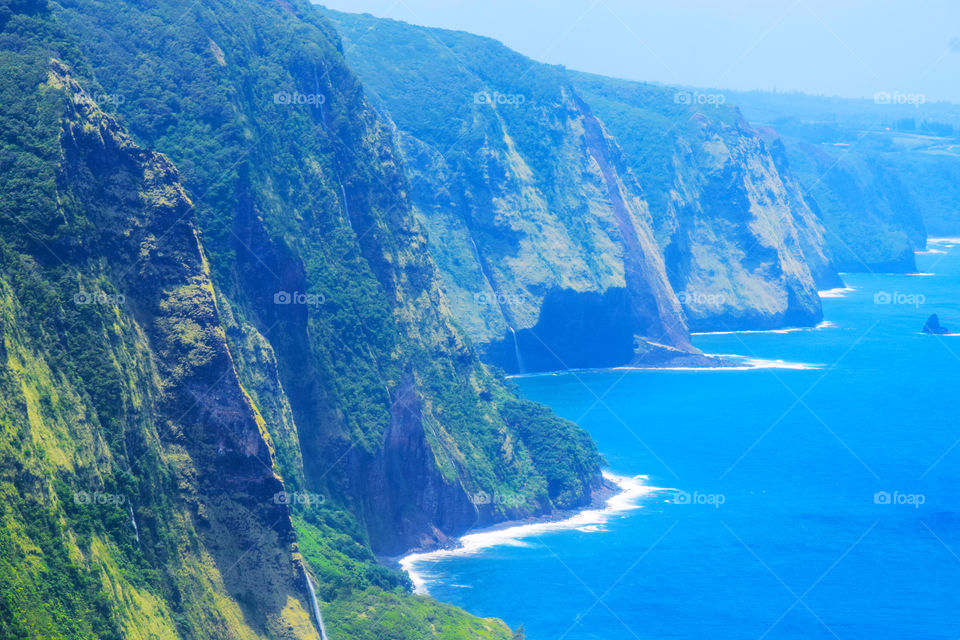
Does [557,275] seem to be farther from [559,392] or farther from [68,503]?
[68,503]

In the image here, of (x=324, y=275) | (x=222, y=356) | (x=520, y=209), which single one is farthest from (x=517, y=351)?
(x=222, y=356)

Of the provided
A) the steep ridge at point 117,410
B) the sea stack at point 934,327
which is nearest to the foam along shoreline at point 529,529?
the steep ridge at point 117,410

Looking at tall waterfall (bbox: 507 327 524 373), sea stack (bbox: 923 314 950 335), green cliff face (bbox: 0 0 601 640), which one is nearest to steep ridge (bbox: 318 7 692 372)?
tall waterfall (bbox: 507 327 524 373)

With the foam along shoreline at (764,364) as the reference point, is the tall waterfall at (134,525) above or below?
below

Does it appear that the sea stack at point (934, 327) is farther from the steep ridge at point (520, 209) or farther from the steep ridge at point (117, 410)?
the steep ridge at point (117, 410)

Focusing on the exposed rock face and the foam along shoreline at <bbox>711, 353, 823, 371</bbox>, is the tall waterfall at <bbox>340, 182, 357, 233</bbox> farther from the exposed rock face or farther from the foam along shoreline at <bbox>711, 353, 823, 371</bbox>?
the foam along shoreline at <bbox>711, 353, 823, 371</bbox>

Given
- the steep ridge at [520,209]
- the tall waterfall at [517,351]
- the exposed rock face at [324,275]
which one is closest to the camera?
the exposed rock face at [324,275]

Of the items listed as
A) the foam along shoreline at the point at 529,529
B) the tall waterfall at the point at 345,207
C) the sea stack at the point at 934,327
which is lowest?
the foam along shoreline at the point at 529,529
